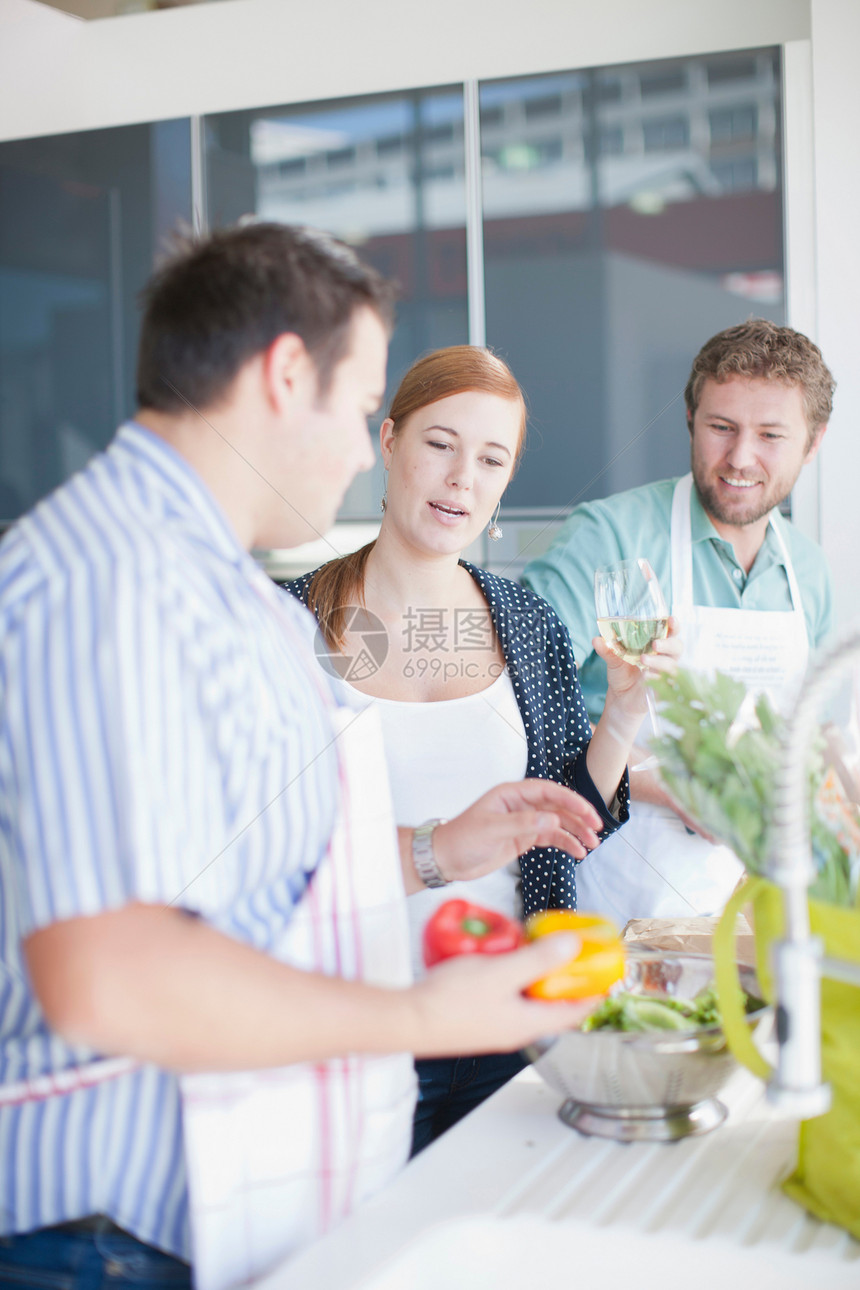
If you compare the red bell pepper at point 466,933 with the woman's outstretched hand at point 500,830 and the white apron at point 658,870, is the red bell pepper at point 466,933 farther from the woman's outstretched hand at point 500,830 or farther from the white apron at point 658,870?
the white apron at point 658,870

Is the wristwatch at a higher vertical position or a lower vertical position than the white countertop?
higher

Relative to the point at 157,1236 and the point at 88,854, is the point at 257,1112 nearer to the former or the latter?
the point at 157,1236

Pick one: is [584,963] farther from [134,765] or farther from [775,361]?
[775,361]

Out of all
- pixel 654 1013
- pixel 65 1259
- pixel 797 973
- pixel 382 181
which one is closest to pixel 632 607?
pixel 654 1013

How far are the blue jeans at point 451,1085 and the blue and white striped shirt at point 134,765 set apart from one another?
442mm

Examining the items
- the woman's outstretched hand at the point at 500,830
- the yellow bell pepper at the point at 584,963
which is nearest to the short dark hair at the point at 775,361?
the woman's outstretched hand at the point at 500,830

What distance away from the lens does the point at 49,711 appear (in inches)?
20.3

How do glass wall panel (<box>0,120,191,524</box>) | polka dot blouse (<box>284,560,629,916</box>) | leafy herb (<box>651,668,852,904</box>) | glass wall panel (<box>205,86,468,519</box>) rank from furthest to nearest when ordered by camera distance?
1. glass wall panel (<box>0,120,191,524</box>)
2. glass wall panel (<box>205,86,468,519</box>)
3. polka dot blouse (<box>284,560,629,916</box>)
4. leafy herb (<box>651,668,852,904</box>)

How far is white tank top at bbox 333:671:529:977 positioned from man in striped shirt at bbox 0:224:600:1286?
0.43 meters

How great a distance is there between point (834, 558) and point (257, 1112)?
65.9 inches

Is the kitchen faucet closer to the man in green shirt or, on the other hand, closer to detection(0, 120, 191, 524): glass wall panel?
the man in green shirt

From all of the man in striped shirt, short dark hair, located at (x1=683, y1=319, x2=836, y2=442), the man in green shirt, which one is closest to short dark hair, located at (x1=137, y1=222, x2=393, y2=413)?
the man in striped shirt

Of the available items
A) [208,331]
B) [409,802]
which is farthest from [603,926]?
[409,802]

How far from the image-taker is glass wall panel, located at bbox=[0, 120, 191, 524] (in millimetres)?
2414
